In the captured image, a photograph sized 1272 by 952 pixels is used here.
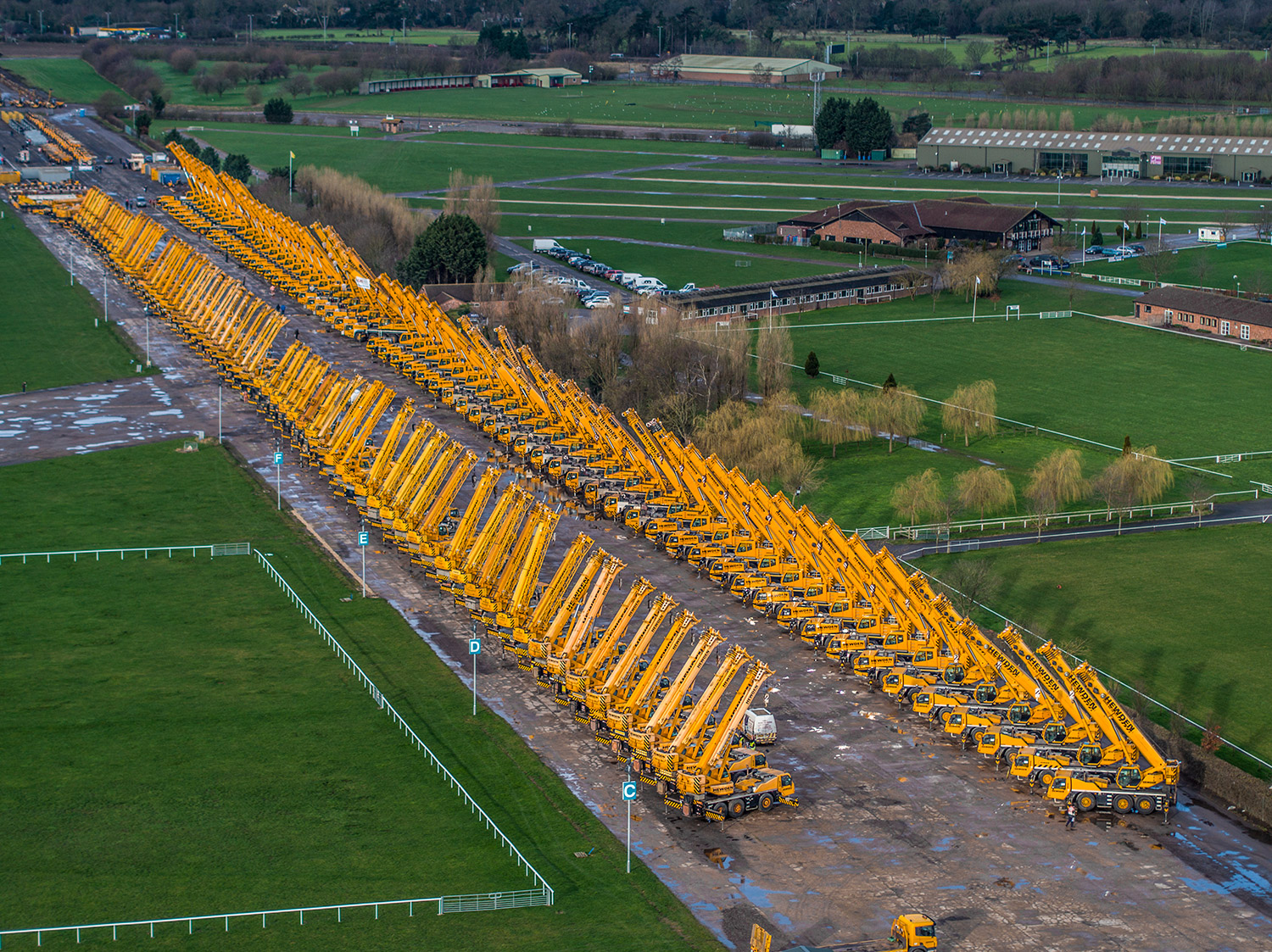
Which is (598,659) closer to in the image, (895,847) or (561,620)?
(561,620)

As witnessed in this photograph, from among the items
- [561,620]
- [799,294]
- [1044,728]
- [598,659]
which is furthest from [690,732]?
[799,294]

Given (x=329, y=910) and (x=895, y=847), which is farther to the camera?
(x=895, y=847)

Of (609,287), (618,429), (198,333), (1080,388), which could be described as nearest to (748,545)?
(618,429)

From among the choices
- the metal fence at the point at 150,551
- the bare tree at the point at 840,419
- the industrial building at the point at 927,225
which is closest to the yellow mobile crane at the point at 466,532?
the metal fence at the point at 150,551

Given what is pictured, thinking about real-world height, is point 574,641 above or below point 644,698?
above

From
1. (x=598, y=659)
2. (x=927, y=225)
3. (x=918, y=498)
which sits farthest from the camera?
(x=927, y=225)

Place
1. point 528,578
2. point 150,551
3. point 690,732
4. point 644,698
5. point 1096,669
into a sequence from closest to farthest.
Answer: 1. point 690,732
2. point 644,698
3. point 1096,669
4. point 528,578
5. point 150,551

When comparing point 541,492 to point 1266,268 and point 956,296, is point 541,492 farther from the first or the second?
point 1266,268
